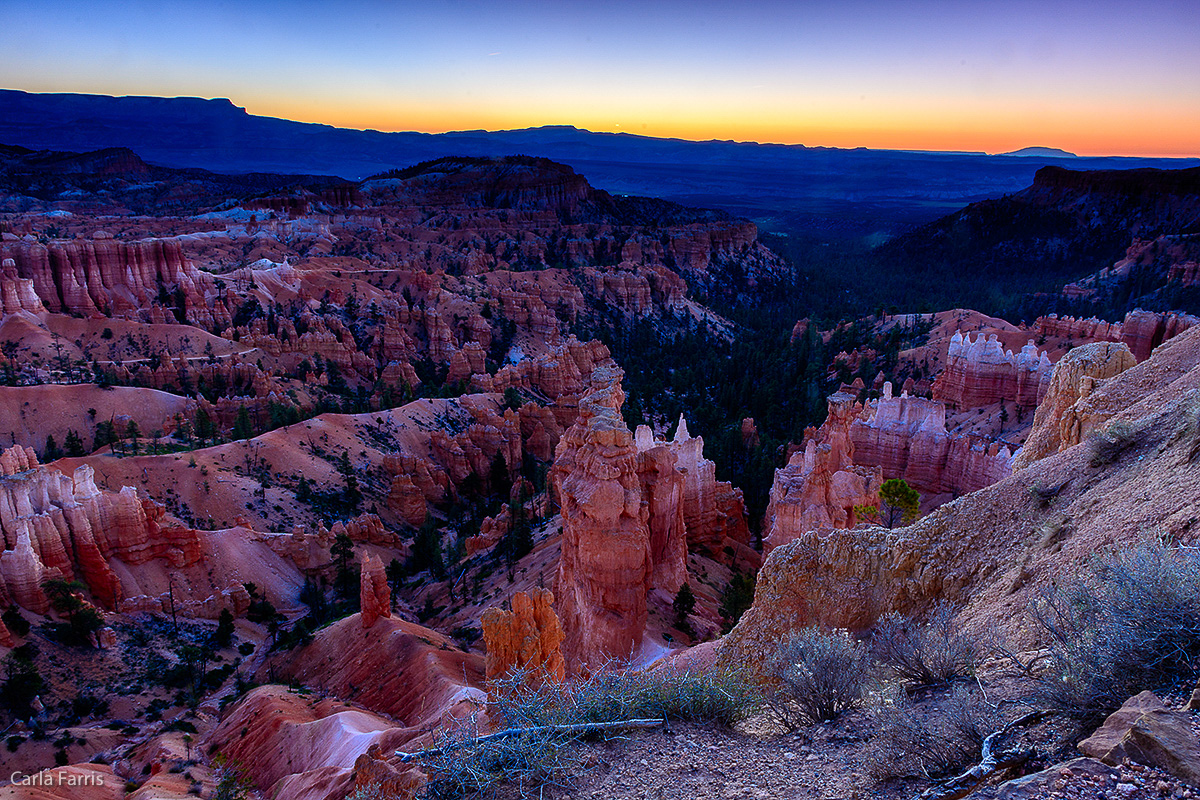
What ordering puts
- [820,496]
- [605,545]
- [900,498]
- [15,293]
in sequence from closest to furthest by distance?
[605,545], [900,498], [820,496], [15,293]

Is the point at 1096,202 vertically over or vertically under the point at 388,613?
over

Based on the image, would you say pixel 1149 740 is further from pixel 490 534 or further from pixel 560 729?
pixel 490 534

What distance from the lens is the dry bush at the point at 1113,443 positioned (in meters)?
7.80

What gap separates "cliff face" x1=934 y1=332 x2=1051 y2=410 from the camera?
3369cm

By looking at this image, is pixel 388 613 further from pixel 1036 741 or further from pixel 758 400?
pixel 758 400

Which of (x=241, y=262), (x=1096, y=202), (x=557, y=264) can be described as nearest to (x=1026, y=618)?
(x=241, y=262)

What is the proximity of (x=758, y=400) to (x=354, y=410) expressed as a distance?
97.3ft

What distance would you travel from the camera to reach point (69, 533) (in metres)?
23.2

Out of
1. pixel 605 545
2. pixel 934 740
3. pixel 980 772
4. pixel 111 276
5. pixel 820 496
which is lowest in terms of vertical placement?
pixel 820 496

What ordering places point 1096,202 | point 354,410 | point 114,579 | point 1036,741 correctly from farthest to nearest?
point 1096,202
point 354,410
point 114,579
point 1036,741

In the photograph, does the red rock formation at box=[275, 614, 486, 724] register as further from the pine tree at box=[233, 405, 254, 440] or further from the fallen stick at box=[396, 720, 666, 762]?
the pine tree at box=[233, 405, 254, 440]

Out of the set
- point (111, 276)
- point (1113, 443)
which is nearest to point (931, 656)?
point (1113, 443)

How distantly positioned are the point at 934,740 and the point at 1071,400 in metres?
12.9

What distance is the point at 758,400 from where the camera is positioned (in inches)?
2008
